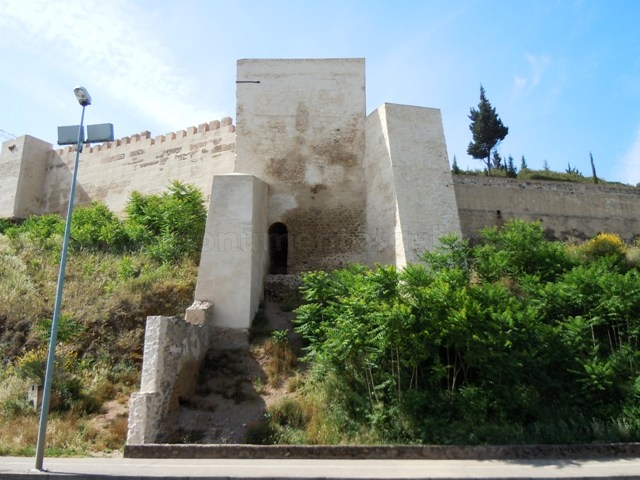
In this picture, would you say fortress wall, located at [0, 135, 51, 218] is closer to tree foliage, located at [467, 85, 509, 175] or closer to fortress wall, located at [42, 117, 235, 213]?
fortress wall, located at [42, 117, 235, 213]

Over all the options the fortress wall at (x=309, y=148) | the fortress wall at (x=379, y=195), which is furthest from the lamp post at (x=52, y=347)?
the fortress wall at (x=379, y=195)

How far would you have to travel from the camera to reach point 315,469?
609cm

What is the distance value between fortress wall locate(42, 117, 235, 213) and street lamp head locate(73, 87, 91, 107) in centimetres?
899

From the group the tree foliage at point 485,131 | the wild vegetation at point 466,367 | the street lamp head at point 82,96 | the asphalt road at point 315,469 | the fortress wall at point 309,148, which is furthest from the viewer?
the tree foliage at point 485,131

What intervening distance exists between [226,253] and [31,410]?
14.7 ft

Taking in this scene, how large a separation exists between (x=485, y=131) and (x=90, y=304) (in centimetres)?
2401

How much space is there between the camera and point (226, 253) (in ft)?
36.5

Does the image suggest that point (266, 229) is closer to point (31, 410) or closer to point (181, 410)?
point (181, 410)

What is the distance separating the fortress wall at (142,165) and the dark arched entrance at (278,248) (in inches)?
139

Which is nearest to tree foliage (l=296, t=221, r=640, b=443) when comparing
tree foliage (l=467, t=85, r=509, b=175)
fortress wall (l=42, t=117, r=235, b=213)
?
fortress wall (l=42, t=117, r=235, b=213)

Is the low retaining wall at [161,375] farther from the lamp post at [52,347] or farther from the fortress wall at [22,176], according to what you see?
the fortress wall at [22,176]

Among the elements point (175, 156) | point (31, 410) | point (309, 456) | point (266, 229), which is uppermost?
point (175, 156)

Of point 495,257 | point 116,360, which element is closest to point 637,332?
point 495,257

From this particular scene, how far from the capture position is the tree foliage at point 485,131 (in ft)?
95.8
